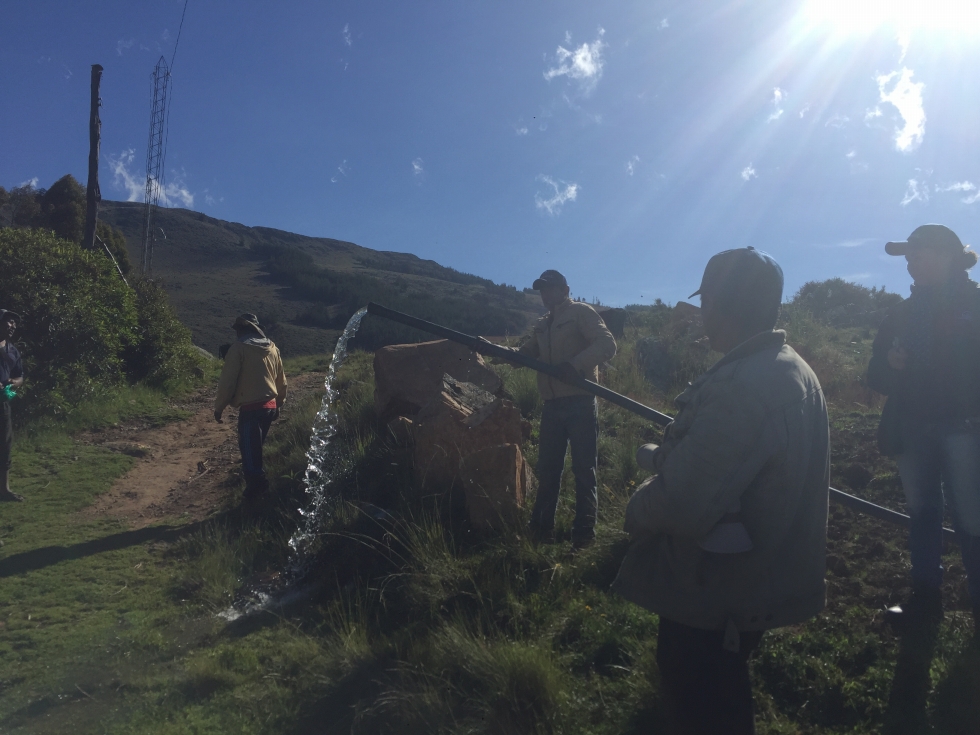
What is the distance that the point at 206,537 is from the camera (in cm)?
603

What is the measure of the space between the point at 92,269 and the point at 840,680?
12.2 metres

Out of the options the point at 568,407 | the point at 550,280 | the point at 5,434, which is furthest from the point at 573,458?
the point at 5,434

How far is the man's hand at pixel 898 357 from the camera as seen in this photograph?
11.0 ft

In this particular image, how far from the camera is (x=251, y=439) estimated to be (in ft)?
22.2

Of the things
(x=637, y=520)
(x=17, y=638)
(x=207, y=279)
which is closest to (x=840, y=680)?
(x=637, y=520)

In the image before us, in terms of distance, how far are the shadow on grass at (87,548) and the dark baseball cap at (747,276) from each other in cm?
565

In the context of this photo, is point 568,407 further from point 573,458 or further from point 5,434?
point 5,434

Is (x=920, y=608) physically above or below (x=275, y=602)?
above

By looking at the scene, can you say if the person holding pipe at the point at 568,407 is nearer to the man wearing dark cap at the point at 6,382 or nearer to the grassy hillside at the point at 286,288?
the man wearing dark cap at the point at 6,382

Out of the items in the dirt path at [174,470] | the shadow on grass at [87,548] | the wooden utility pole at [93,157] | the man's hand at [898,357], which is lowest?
the shadow on grass at [87,548]

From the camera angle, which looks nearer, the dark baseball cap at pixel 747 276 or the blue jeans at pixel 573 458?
the dark baseball cap at pixel 747 276

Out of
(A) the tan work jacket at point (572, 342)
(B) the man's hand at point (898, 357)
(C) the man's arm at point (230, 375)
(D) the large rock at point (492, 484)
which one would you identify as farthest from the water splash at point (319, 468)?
(B) the man's hand at point (898, 357)

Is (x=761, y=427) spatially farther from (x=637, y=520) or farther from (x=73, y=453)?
(x=73, y=453)

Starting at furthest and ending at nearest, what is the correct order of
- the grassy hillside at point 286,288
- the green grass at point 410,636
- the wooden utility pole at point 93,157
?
the grassy hillside at point 286,288
the wooden utility pole at point 93,157
the green grass at point 410,636
